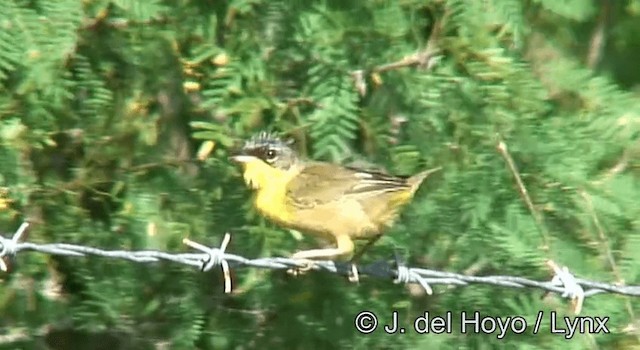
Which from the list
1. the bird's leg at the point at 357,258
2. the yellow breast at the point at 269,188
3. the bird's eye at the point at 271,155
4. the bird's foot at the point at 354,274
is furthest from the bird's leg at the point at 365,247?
the bird's eye at the point at 271,155

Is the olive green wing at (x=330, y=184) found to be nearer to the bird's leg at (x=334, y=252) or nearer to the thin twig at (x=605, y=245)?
the bird's leg at (x=334, y=252)

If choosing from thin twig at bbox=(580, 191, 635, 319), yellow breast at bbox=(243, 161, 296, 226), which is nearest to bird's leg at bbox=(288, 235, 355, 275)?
yellow breast at bbox=(243, 161, 296, 226)

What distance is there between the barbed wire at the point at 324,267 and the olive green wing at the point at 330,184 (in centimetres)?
21

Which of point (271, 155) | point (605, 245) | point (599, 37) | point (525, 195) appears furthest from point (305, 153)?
point (599, 37)

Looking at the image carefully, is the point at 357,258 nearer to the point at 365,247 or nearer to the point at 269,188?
the point at 365,247

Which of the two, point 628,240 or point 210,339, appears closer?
point 628,240

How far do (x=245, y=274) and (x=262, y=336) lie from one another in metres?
0.26

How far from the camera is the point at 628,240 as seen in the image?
4336mm

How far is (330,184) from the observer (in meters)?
4.24

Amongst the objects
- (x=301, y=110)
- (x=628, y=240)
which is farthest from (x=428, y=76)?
(x=628, y=240)

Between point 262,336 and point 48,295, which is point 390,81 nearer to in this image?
point 262,336

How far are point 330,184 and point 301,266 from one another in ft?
1.26

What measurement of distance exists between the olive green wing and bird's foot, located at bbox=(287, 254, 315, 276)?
→ 19 centimetres

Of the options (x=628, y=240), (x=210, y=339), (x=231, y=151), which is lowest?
(x=210, y=339)
